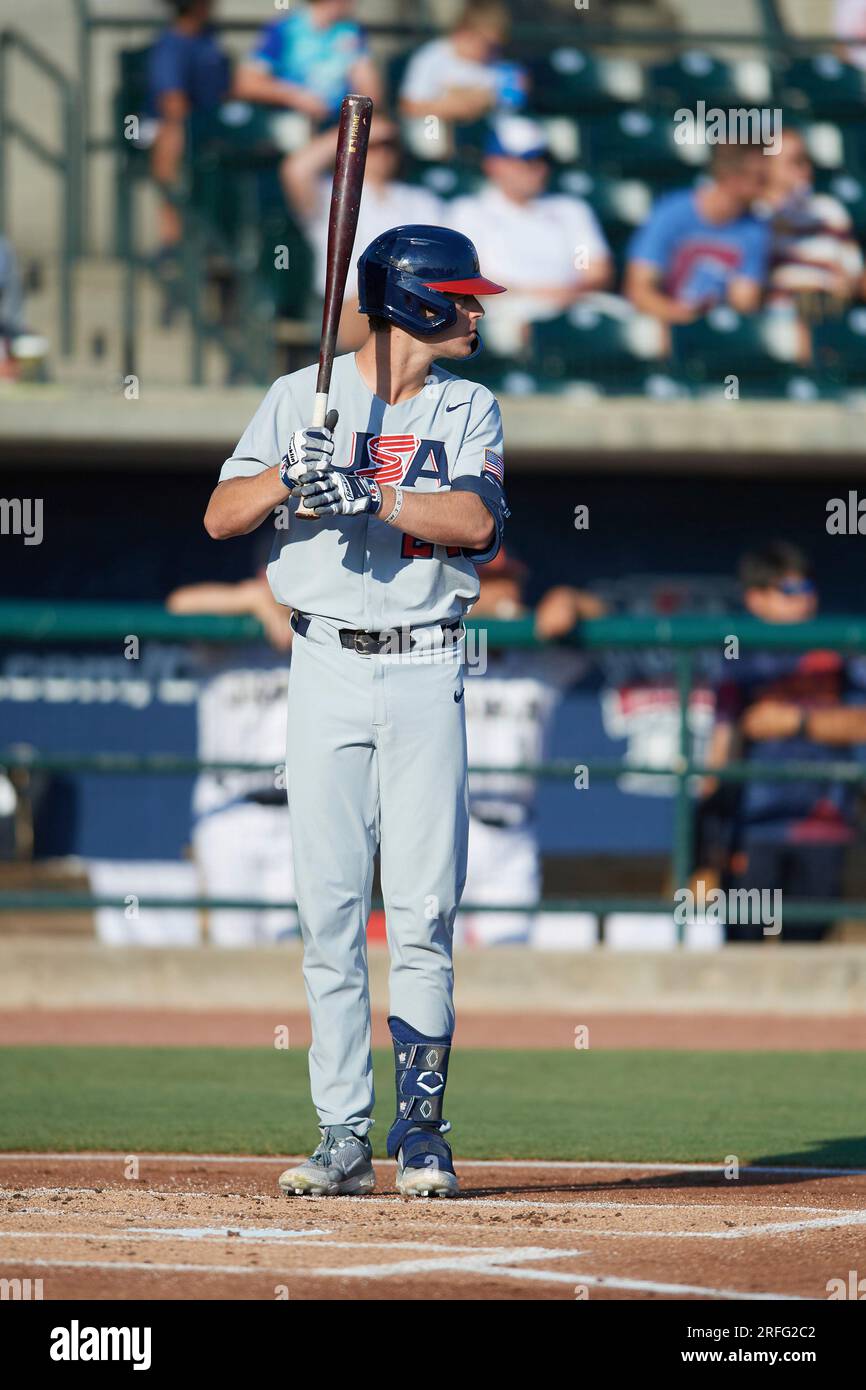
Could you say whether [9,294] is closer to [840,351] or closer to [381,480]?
[840,351]

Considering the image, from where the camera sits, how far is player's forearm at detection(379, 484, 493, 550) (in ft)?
13.6

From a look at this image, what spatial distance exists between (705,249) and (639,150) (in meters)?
1.05

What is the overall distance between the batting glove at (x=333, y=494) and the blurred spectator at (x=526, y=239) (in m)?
7.94

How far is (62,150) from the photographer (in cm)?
1247

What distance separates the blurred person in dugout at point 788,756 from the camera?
9109 millimetres

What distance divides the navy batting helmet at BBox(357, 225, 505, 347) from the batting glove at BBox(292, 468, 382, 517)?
0.51 metres

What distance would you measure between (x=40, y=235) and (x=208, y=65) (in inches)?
66.0

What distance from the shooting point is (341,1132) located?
14.3 ft

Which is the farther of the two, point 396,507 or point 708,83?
point 708,83

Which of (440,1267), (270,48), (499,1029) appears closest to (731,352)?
(270,48)

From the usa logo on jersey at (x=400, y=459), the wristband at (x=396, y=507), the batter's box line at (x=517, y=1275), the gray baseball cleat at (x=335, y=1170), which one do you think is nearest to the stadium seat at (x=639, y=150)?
the usa logo on jersey at (x=400, y=459)

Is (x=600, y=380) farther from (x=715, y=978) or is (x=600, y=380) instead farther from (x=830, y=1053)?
(x=830, y=1053)

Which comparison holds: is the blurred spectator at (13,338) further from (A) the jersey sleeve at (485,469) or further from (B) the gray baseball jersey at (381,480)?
(A) the jersey sleeve at (485,469)

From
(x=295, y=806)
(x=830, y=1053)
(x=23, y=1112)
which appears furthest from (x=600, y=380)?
(x=295, y=806)
